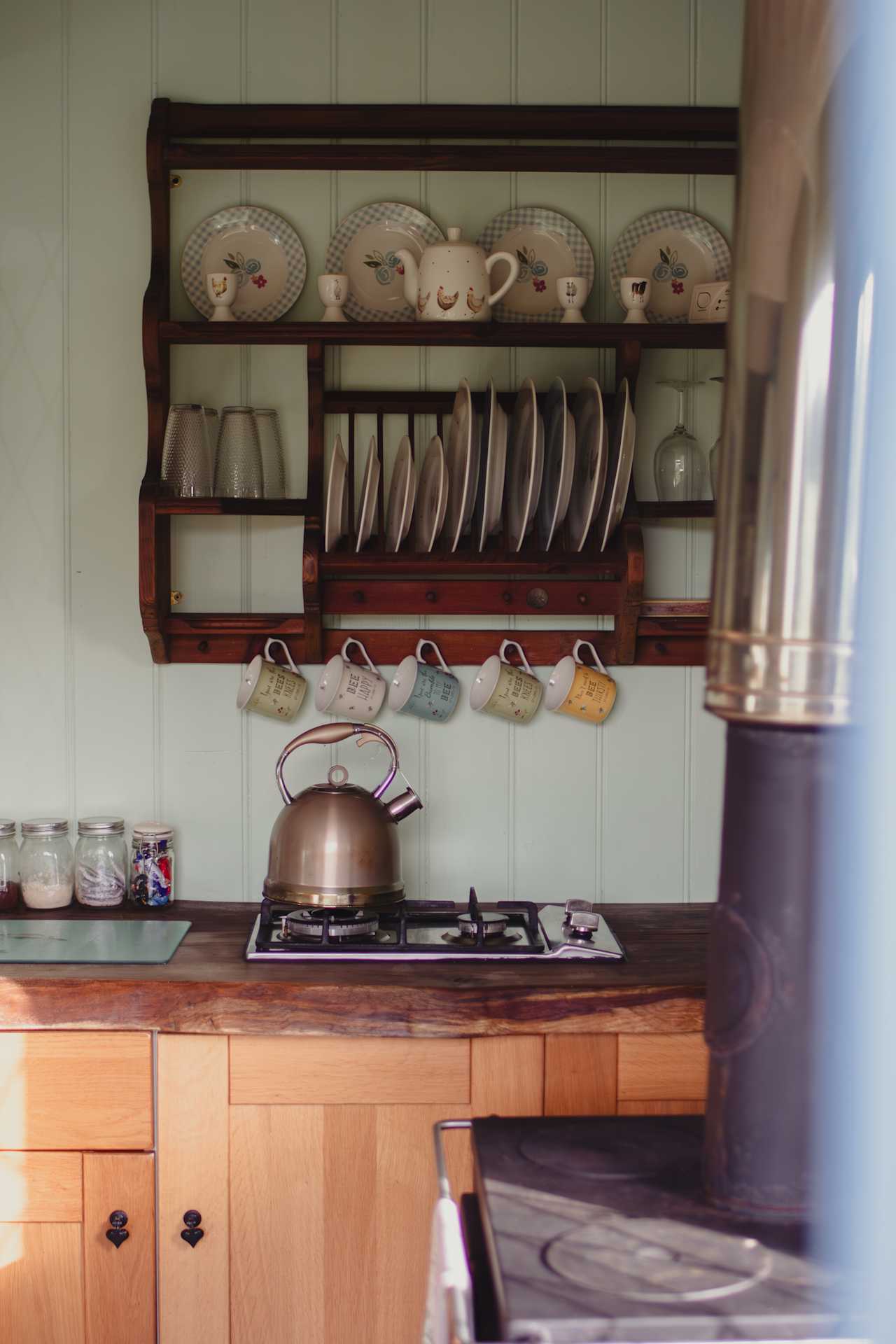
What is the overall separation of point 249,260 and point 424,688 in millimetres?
785

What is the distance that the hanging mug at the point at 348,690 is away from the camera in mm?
2158

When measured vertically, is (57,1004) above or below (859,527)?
below

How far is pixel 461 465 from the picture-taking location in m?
2.06

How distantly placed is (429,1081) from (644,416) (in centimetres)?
117

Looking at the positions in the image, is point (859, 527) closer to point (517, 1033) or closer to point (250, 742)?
point (517, 1033)

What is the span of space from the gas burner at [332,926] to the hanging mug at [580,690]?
19.2 inches

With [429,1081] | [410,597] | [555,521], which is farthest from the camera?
[410,597]

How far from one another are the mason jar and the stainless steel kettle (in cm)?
47

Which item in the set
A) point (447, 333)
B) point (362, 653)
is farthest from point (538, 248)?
point (362, 653)

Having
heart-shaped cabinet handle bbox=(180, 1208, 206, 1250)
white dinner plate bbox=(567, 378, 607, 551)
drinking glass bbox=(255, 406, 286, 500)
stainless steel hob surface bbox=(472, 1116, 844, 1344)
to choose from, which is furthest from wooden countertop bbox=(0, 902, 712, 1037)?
drinking glass bbox=(255, 406, 286, 500)

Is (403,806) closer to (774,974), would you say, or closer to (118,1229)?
(118,1229)

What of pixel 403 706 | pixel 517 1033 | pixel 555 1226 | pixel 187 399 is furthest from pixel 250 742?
pixel 555 1226

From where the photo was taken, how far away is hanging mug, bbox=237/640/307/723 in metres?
2.20

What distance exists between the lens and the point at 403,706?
86.7 inches
